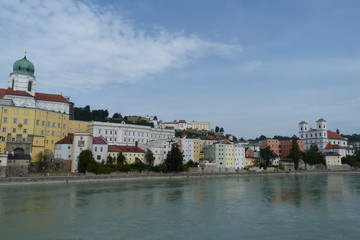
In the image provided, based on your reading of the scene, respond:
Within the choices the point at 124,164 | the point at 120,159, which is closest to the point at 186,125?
the point at 120,159

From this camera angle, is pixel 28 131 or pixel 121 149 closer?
pixel 28 131

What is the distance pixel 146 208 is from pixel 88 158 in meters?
26.2

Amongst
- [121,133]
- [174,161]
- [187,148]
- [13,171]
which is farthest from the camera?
[187,148]

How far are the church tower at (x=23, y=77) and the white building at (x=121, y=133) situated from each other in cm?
1308

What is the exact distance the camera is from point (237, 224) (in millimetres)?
15469

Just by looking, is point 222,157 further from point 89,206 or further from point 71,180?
point 89,206

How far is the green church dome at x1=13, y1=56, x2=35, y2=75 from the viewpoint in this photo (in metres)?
54.6

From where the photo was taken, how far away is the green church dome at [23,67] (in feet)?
179

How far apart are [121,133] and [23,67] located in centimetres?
2215

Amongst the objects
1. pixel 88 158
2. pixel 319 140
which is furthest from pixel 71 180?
pixel 319 140

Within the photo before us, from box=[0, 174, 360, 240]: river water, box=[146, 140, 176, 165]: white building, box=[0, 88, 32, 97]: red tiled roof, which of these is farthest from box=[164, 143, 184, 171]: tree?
box=[0, 174, 360, 240]: river water

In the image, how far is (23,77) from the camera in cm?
5444

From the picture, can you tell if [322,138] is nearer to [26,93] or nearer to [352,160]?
[352,160]

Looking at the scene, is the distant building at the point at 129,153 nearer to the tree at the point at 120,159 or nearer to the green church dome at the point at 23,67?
the tree at the point at 120,159
